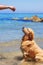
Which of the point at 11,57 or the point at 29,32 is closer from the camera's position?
the point at 29,32

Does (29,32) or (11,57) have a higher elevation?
(29,32)

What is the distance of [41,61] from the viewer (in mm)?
6172

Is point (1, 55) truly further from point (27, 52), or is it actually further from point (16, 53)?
point (27, 52)

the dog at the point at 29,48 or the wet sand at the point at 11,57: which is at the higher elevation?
the dog at the point at 29,48

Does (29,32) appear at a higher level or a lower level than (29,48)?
higher

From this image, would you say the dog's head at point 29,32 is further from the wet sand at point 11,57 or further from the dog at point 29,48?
the wet sand at point 11,57

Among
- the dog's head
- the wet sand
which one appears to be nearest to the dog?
the dog's head

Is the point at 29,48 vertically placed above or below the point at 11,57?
above

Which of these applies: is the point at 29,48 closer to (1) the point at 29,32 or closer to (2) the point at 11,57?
(1) the point at 29,32

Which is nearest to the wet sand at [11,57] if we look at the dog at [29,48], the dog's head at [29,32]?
the dog at [29,48]

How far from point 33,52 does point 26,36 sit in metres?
0.41

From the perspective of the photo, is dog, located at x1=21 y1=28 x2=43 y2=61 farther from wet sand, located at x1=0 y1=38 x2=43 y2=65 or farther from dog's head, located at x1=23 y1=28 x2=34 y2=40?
wet sand, located at x1=0 y1=38 x2=43 y2=65

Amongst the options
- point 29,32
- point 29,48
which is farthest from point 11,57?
point 29,32

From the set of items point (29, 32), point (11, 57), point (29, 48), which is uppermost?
point (29, 32)
